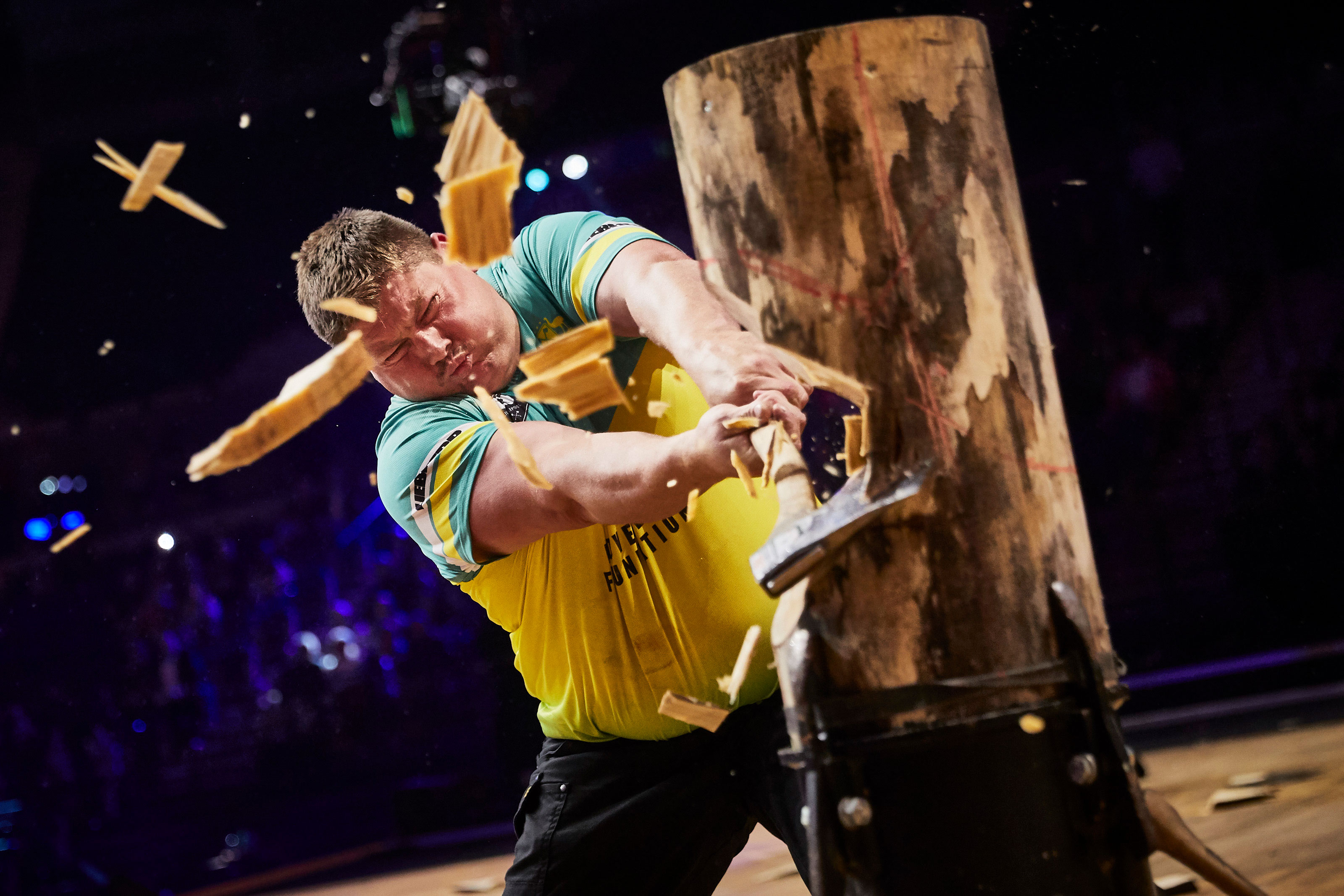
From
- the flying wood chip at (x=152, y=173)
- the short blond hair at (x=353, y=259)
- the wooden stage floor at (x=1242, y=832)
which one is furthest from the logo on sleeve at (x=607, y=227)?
the wooden stage floor at (x=1242, y=832)

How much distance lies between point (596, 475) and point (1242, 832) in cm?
262

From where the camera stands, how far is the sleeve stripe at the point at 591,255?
1.83 metres

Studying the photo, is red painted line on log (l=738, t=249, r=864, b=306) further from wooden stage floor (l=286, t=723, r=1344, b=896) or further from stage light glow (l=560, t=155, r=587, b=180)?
stage light glow (l=560, t=155, r=587, b=180)

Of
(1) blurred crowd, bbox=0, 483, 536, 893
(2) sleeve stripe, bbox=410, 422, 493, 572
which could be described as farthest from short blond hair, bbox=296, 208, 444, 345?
(1) blurred crowd, bbox=0, 483, 536, 893

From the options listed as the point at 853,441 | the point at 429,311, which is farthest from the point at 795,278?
the point at 429,311

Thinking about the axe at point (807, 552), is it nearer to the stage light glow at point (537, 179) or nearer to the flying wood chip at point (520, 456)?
the flying wood chip at point (520, 456)

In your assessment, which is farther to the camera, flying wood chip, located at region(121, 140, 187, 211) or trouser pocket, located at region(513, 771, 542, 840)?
trouser pocket, located at region(513, 771, 542, 840)

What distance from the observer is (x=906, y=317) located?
1.19 metres

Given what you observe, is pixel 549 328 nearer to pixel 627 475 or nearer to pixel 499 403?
pixel 499 403

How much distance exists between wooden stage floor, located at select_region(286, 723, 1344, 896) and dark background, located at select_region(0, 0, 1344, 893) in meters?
1.06

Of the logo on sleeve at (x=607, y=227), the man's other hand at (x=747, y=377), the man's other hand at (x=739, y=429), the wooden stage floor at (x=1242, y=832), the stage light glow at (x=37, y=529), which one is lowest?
the wooden stage floor at (x=1242, y=832)

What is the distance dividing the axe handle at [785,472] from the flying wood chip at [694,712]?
0.42 metres

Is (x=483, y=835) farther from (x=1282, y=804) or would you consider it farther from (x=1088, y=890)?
(x=1088, y=890)

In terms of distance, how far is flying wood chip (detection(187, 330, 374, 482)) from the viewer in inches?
55.1
